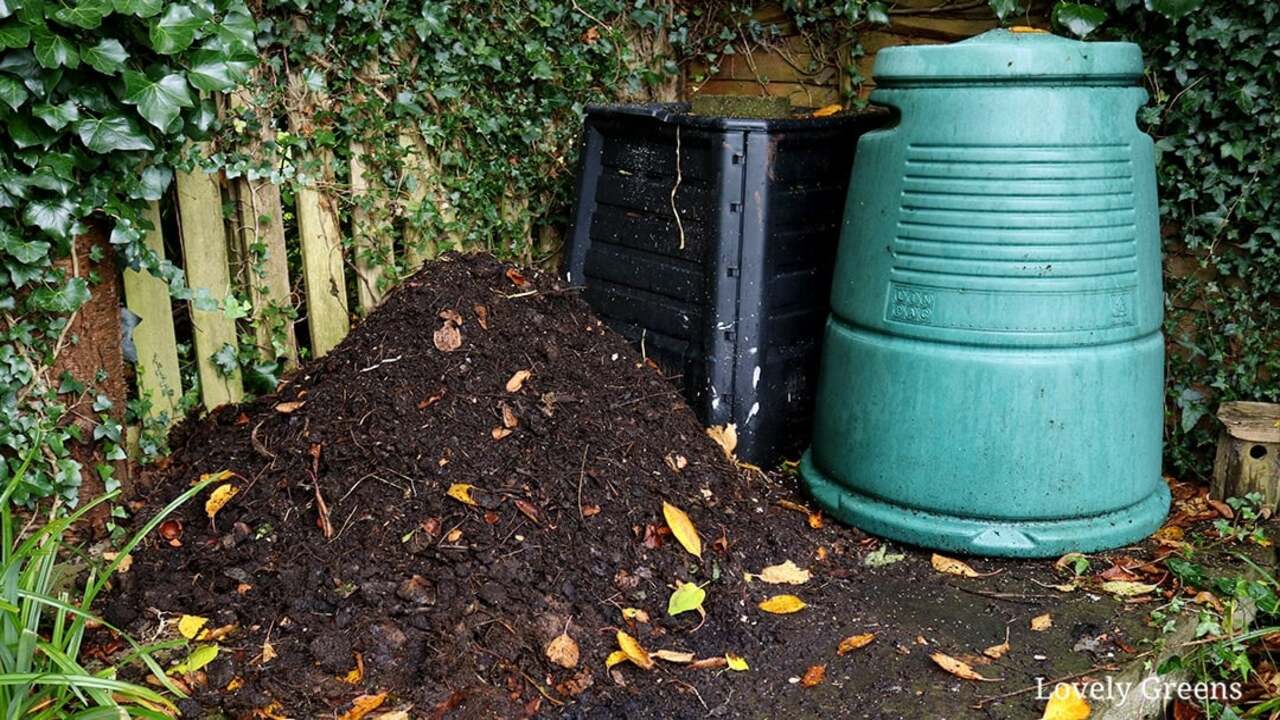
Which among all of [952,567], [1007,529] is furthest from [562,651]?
[1007,529]

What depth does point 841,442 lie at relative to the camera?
2.92m

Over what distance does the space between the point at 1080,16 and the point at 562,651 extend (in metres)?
2.18

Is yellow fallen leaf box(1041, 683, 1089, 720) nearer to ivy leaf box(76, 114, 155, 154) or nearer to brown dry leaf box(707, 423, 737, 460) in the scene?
brown dry leaf box(707, 423, 737, 460)

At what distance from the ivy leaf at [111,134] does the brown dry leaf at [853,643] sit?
1874 millimetres

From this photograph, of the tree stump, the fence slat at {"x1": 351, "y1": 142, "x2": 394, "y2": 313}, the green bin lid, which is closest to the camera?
the green bin lid

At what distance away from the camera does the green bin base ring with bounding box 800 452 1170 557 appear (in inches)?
107

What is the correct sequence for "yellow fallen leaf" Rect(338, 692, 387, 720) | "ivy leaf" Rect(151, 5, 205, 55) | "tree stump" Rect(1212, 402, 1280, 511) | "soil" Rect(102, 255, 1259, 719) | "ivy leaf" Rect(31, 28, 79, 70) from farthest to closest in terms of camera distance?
"tree stump" Rect(1212, 402, 1280, 511), "ivy leaf" Rect(151, 5, 205, 55), "ivy leaf" Rect(31, 28, 79, 70), "soil" Rect(102, 255, 1259, 719), "yellow fallen leaf" Rect(338, 692, 387, 720)

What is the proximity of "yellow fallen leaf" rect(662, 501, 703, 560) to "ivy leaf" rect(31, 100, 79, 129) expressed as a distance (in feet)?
5.09

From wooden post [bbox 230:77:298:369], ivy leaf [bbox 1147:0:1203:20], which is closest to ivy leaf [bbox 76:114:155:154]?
wooden post [bbox 230:77:298:369]

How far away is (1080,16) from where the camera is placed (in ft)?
10.0

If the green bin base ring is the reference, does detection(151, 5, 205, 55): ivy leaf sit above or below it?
above

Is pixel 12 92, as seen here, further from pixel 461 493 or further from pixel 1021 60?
pixel 1021 60

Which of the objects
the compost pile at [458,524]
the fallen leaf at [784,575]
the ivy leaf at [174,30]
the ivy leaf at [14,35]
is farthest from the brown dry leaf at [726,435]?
the ivy leaf at [14,35]

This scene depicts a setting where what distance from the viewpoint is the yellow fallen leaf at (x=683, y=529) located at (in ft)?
8.41
